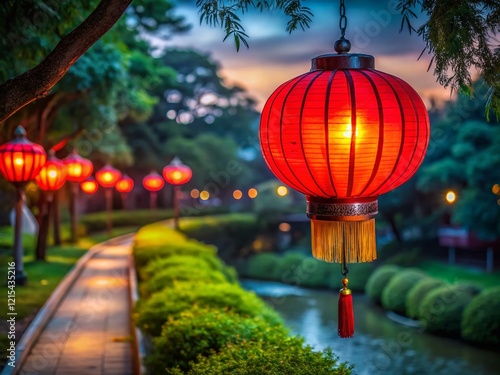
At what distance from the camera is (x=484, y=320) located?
16.0m

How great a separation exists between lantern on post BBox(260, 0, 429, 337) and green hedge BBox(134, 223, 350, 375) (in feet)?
3.41

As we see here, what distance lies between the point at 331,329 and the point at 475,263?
403 inches

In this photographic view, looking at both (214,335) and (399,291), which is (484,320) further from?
(214,335)

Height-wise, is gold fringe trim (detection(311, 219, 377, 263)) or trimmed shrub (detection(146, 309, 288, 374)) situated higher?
gold fringe trim (detection(311, 219, 377, 263))

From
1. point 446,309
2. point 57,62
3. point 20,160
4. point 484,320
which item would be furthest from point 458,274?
point 57,62

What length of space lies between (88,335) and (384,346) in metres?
8.91

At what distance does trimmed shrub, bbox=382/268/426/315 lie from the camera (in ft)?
67.3

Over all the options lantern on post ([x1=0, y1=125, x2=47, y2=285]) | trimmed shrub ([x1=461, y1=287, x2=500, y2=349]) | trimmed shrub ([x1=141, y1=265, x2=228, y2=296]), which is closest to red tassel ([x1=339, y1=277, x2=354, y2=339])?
trimmed shrub ([x1=141, y1=265, x2=228, y2=296])

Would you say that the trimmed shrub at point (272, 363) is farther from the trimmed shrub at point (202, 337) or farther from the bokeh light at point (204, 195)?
the bokeh light at point (204, 195)

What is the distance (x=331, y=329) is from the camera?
18.5 meters

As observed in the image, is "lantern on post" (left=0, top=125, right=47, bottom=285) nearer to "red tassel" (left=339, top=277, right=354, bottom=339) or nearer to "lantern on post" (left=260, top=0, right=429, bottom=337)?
"lantern on post" (left=260, top=0, right=429, bottom=337)

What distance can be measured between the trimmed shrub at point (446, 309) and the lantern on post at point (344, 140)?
14.4 m

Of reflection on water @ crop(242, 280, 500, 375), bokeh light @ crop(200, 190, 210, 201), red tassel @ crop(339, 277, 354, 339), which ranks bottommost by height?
reflection on water @ crop(242, 280, 500, 375)

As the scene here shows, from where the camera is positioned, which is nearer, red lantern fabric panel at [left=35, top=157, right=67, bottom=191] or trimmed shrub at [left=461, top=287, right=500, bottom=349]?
red lantern fabric panel at [left=35, top=157, right=67, bottom=191]
